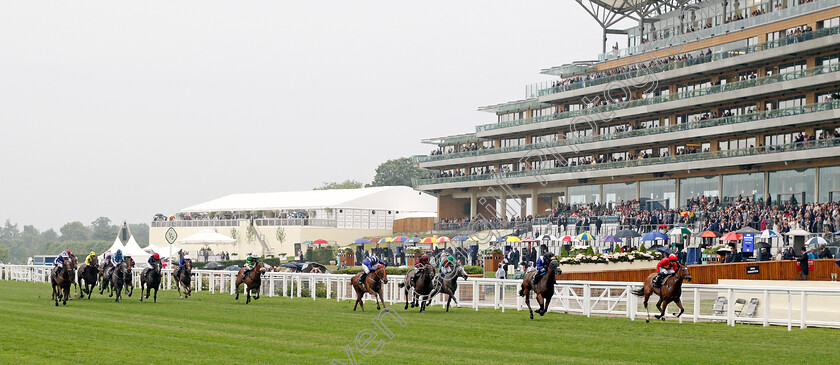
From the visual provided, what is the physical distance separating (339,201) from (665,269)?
72309mm

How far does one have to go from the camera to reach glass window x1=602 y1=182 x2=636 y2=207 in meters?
71.4

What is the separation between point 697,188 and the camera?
66.1 meters

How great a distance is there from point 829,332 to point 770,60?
4554cm

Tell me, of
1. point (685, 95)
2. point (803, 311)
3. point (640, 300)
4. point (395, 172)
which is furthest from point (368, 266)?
point (395, 172)

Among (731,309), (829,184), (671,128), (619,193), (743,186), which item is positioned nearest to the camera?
(731,309)

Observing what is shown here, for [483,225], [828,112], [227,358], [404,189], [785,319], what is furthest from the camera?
[404,189]

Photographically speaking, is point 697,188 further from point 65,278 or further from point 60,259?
point 65,278

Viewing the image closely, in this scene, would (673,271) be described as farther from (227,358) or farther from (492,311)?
(227,358)

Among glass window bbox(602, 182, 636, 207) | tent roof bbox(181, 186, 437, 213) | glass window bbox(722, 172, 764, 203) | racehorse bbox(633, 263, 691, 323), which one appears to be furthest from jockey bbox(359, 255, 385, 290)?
tent roof bbox(181, 186, 437, 213)

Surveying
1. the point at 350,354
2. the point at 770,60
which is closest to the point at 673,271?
the point at 350,354

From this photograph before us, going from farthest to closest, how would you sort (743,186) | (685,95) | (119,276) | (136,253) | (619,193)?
1. (619,193)
2. (685,95)
3. (743,186)
4. (136,253)
5. (119,276)

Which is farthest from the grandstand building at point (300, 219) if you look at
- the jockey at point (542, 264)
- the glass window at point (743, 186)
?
the jockey at point (542, 264)

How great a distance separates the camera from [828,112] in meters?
55.7

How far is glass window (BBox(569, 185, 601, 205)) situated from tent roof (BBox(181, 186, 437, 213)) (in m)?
23.4
